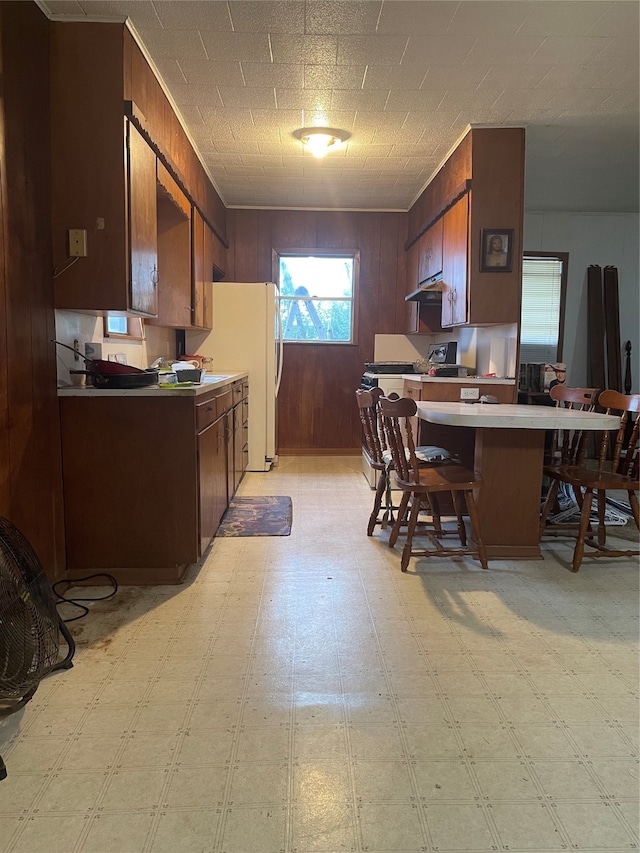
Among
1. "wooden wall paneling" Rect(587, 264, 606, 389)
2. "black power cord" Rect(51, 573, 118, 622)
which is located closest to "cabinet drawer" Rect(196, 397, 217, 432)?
"black power cord" Rect(51, 573, 118, 622)

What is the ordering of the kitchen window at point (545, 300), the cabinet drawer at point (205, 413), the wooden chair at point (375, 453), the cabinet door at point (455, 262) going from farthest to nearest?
the kitchen window at point (545, 300) → the cabinet door at point (455, 262) → the wooden chair at point (375, 453) → the cabinet drawer at point (205, 413)

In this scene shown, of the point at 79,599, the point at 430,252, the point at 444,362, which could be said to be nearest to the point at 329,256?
the point at 430,252

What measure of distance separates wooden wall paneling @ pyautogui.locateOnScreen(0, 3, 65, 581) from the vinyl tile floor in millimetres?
523

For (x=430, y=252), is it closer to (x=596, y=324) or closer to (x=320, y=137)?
(x=320, y=137)

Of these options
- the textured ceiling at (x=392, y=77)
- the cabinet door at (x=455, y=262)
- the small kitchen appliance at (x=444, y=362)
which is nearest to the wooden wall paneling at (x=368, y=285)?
the small kitchen appliance at (x=444, y=362)

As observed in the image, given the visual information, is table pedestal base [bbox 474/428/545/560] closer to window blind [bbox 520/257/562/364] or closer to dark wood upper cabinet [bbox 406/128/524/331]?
dark wood upper cabinet [bbox 406/128/524/331]

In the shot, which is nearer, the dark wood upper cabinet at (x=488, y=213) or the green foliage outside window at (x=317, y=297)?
the dark wood upper cabinet at (x=488, y=213)

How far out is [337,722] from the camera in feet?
5.27

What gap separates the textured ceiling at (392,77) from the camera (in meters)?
2.45

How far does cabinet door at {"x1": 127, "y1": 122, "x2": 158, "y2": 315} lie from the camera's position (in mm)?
2512

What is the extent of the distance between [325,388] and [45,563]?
378cm

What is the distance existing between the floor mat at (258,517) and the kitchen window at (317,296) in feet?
7.56

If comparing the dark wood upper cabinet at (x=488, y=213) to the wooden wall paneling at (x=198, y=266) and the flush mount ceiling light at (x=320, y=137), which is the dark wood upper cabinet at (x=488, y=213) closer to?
the flush mount ceiling light at (x=320, y=137)

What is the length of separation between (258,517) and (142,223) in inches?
72.6
